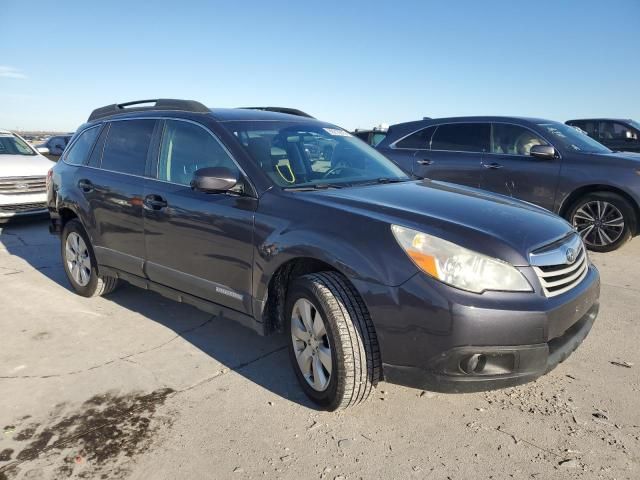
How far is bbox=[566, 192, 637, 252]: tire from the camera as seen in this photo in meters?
6.06

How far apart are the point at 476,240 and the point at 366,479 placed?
1.22 m

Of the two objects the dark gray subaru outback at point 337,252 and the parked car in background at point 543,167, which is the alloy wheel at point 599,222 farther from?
the dark gray subaru outback at point 337,252

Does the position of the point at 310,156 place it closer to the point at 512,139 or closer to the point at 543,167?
the point at 543,167

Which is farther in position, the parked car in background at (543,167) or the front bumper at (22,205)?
the front bumper at (22,205)

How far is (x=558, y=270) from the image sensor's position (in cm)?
265

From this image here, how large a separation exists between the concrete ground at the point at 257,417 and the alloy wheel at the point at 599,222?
8.07 ft

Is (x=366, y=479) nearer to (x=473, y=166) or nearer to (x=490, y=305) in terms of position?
(x=490, y=305)

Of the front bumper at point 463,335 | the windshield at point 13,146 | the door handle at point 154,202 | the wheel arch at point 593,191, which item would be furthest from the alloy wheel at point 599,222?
the windshield at point 13,146

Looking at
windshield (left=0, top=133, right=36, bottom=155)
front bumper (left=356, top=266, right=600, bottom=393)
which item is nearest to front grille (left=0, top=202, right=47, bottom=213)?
windshield (left=0, top=133, right=36, bottom=155)

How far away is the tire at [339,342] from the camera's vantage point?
103 inches

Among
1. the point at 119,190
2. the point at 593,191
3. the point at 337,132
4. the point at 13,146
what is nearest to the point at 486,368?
the point at 337,132

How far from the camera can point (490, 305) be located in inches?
92.4

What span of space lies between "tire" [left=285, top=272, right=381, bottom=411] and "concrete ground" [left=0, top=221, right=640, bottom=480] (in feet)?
0.60

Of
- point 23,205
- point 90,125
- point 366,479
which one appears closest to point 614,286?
point 366,479
